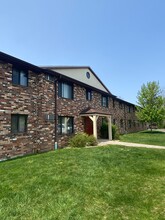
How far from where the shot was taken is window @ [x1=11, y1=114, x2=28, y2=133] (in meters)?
9.53

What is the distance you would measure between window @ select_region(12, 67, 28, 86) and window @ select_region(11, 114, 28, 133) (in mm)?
1984

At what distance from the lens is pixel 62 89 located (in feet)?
43.7

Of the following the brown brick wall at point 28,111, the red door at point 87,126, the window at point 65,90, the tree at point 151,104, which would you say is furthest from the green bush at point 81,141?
the tree at point 151,104

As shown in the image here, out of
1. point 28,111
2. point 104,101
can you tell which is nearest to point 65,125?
point 28,111

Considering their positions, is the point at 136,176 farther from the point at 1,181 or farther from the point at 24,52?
the point at 24,52

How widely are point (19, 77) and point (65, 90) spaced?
4295 mm

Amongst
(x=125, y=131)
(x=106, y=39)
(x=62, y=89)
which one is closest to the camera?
(x=62, y=89)

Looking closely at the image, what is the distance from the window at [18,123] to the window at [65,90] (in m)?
3.69

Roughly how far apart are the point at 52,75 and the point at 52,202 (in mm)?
9490

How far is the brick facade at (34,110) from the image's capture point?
905 centimetres

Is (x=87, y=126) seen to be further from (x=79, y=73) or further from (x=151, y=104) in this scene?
(x=151, y=104)

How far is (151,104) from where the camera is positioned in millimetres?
27375

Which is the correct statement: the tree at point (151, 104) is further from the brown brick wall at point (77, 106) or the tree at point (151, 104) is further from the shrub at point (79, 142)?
the shrub at point (79, 142)

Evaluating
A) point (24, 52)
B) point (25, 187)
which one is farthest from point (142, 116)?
point (25, 187)
